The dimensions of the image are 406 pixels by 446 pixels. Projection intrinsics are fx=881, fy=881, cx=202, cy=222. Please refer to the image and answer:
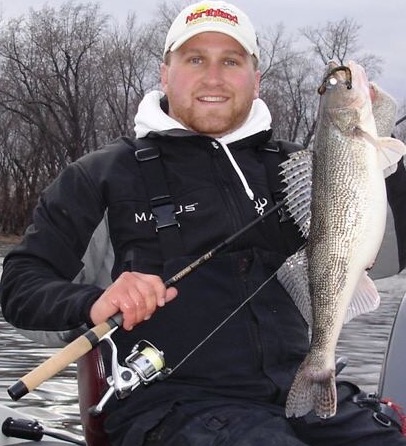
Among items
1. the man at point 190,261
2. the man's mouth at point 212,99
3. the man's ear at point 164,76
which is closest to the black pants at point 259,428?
the man at point 190,261

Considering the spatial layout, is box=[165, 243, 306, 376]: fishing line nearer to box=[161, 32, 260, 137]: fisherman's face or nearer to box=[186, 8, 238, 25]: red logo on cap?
box=[161, 32, 260, 137]: fisherman's face

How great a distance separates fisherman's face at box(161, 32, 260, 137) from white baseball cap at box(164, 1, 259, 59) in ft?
0.11

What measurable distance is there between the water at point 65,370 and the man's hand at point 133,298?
2.23 metres

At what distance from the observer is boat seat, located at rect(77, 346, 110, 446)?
353cm

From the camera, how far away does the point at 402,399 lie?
4160 mm

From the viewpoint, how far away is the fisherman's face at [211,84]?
4.02 meters

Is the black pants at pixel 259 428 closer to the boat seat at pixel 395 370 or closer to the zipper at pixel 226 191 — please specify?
the boat seat at pixel 395 370

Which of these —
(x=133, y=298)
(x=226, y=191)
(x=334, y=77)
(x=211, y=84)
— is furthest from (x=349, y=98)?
(x=133, y=298)

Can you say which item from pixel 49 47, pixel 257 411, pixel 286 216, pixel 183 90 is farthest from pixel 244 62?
pixel 49 47

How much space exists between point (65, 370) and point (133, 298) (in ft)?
20.0

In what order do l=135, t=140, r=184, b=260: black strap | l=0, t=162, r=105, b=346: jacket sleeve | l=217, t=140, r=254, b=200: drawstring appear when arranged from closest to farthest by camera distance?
1. l=0, t=162, r=105, b=346: jacket sleeve
2. l=135, t=140, r=184, b=260: black strap
3. l=217, t=140, r=254, b=200: drawstring

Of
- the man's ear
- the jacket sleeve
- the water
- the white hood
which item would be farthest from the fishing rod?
the water

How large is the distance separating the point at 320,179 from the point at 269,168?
0.75 meters

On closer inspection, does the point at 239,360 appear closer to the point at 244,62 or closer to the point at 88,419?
the point at 88,419
